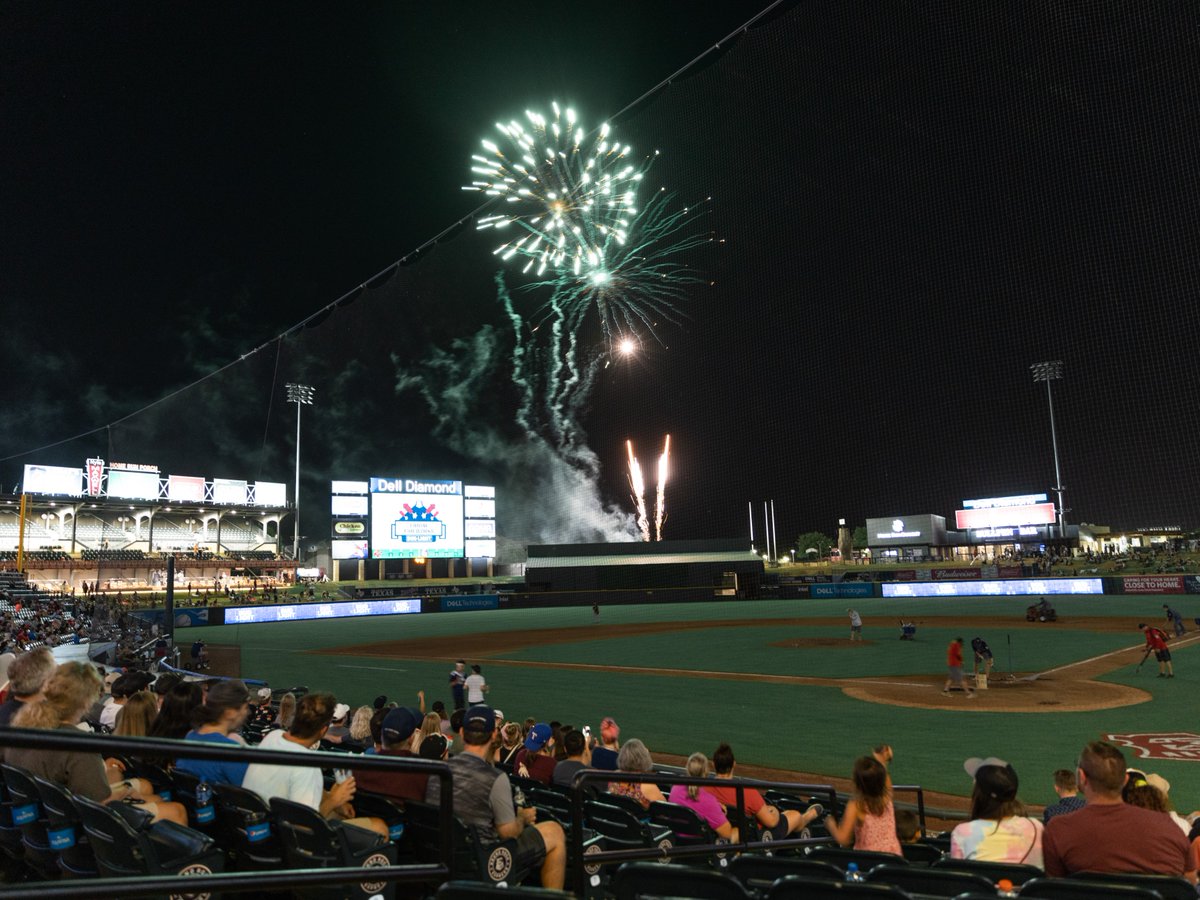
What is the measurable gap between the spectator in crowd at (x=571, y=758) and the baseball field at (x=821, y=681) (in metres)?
5.83

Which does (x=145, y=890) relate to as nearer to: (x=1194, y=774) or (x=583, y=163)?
(x=1194, y=774)

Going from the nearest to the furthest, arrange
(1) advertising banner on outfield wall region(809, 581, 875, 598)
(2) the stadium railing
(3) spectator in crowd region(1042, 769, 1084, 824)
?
1. (2) the stadium railing
2. (3) spectator in crowd region(1042, 769, 1084, 824)
3. (1) advertising banner on outfield wall region(809, 581, 875, 598)

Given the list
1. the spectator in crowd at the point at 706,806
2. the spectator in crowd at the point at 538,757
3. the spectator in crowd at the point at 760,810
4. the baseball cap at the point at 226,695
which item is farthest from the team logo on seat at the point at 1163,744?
the baseball cap at the point at 226,695

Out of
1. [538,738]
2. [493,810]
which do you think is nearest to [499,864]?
[493,810]

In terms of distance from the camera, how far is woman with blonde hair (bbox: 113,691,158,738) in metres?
5.43

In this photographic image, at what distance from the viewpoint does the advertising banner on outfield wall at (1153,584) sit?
44.2 meters

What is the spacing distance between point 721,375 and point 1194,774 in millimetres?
59602

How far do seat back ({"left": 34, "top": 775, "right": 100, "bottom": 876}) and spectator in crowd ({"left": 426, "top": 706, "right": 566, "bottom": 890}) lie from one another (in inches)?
71.0

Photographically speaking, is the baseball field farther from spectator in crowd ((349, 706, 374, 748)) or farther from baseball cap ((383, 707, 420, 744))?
baseball cap ((383, 707, 420, 744))

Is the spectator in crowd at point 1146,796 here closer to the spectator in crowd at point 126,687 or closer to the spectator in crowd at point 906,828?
the spectator in crowd at point 906,828

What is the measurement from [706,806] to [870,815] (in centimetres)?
174

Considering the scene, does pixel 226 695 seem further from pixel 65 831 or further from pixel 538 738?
pixel 538 738

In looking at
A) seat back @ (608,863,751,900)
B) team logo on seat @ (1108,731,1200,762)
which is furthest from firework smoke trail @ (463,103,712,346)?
seat back @ (608,863,751,900)

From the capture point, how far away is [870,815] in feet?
16.3
